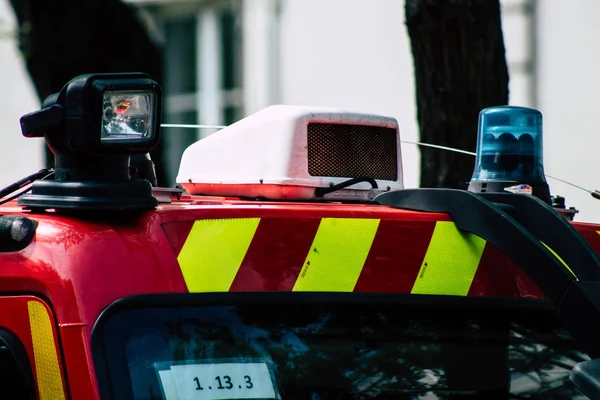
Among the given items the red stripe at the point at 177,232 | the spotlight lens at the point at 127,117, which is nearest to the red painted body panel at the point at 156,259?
the red stripe at the point at 177,232

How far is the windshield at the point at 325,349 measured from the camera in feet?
6.88

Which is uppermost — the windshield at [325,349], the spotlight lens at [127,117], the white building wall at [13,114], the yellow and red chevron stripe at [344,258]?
the spotlight lens at [127,117]

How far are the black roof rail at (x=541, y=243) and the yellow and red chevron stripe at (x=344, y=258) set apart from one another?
63 mm

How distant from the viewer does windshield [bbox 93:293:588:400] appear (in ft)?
6.88

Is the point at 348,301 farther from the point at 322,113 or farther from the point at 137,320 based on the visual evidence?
the point at 322,113

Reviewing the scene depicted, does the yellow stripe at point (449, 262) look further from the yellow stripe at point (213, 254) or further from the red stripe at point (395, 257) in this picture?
the yellow stripe at point (213, 254)

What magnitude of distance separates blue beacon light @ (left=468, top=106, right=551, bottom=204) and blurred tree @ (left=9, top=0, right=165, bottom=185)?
4767mm

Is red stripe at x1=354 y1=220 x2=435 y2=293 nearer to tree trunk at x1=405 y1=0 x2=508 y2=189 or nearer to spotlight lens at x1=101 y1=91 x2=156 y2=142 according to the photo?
spotlight lens at x1=101 y1=91 x2=156 y2=142

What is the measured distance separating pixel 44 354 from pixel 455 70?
319 cm

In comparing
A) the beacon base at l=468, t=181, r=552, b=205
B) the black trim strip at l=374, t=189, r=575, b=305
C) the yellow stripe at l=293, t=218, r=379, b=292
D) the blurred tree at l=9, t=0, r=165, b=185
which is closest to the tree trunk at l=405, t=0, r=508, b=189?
the beacon base at l=468, t=181, r=552, b=205

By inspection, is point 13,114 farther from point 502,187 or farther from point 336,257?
point 336,257

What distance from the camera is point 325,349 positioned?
2.22 m

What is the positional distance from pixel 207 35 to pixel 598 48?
16.4 feet

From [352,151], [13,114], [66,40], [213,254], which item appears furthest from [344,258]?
[13,114]
